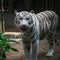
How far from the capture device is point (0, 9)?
10422mm

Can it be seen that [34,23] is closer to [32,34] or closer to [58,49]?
[32,34]

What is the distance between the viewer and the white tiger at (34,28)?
5824 mm

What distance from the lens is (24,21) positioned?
575 cm

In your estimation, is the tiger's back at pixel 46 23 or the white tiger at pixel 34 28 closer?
the white tiger at pixel 34 28

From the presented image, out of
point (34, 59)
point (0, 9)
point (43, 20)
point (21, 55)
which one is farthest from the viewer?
point (0, 9)

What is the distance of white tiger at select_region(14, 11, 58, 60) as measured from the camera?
582 cm

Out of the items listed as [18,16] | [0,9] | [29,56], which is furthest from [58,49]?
[0,9]

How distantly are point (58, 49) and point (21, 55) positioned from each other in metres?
1.18

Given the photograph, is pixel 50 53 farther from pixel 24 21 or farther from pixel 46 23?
pixel 24 21

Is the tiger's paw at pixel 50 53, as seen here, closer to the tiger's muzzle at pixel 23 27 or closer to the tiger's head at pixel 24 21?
the tiger's head at pixel 24 21

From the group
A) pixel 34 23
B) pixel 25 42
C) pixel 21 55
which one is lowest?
pixel 21 55

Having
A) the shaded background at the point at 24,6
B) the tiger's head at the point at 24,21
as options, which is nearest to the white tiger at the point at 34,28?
the tiger's head at the point at 24,21

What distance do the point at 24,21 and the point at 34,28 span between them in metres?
0.46

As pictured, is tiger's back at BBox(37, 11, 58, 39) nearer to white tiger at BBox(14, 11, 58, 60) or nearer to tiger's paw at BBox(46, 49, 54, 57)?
white tiger at BBox(14, 11, 58, 60)
